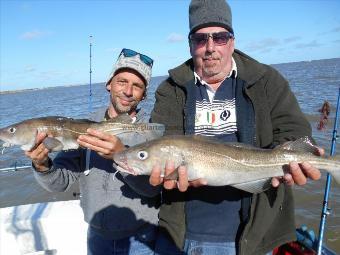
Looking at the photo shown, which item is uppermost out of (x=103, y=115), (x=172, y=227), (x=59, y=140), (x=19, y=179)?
(x=103, y=115)

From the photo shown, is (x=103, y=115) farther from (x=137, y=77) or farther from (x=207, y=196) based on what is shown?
(x=207, y=196)

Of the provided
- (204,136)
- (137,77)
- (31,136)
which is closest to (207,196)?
(204,136)

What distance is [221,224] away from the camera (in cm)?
358

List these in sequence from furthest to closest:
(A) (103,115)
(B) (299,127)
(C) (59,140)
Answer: (A) (103,115)
(C) (59,140)
(B) (299,127)

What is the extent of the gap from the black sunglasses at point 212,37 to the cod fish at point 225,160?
3.60 ft

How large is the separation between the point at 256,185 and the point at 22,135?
294cm

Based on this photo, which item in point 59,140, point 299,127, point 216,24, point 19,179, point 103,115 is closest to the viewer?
point 299,127

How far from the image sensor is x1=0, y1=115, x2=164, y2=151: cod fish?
411 centimetres

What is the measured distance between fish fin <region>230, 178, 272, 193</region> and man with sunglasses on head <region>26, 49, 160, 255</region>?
0.97 metres

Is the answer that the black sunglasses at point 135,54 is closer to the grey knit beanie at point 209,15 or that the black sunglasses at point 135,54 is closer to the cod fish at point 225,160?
the grey knit beanie at point 209,15

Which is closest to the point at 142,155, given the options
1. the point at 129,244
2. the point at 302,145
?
the point at 129,244

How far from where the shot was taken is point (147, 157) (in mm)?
3590

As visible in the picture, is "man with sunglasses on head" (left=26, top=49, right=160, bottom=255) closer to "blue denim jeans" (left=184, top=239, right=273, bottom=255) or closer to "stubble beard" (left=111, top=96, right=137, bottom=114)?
"stubble beard" (left=111, top=96, right=137, bottom=114)

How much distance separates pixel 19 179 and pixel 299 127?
42.9ft
